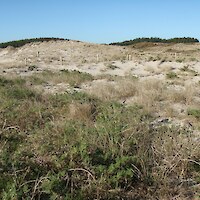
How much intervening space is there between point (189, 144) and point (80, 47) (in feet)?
95.5

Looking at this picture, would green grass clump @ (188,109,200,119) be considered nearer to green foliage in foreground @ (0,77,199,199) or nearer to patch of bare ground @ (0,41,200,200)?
patch of bare ground @ (0,41,200,200)

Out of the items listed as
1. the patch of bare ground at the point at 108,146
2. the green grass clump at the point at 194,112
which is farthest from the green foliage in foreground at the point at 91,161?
the green grass clump at the point at 194,112

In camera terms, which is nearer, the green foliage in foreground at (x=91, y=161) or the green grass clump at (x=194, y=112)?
the green foliage in foreground at (x=91, y=161)

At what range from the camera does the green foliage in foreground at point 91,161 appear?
3.81 metres

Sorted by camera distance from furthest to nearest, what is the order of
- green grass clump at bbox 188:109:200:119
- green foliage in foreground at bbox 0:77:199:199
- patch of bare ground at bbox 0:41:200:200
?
green grass clump at bbox 188:109:200:119 → patch of bare ground at bbox 0:41:200:200 → green foliage in foreground at bbox 0:77:199:199

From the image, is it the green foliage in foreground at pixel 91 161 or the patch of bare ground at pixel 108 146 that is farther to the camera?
the patch of bare ground at pixel 108 146

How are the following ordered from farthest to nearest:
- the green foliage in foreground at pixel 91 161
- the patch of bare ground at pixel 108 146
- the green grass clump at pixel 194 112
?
1. the green grass clump at pixel 194 112
2. the patch of bare ground at pixel 108 146
3. the green foliage in foreground at pixel 91 161

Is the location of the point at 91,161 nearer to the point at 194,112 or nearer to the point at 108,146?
the point at 108,146

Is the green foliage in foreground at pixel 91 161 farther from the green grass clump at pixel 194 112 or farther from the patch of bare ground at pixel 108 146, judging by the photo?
the green grass clump at pixel 194 112

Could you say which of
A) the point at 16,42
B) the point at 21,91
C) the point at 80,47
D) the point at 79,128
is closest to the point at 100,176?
the point at 79,128

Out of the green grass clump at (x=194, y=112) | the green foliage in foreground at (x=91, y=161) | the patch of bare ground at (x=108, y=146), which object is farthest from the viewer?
the green grass clump at (x=194, y=112)

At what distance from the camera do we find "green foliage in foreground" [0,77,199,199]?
150 inches

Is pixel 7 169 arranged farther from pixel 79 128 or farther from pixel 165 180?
pixel 165 180

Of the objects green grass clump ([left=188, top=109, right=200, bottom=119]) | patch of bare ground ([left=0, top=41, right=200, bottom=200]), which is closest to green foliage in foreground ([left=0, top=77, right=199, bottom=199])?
patch of bare ground ([left=0, top=41, right=200, bottom=200])
